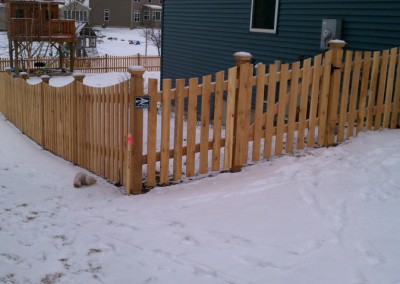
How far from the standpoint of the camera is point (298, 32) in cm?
1130

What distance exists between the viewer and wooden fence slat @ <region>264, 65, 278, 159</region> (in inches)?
270

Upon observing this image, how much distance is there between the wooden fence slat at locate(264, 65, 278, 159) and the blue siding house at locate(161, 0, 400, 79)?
324 cm

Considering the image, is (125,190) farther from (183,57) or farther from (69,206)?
(183,57)

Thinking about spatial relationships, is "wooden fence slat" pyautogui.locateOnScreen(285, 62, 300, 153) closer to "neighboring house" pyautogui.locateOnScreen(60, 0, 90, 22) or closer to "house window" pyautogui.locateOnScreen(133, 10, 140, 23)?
"neighboring house" pyautogui.locateOnScreen(60, 0, 90, 22)

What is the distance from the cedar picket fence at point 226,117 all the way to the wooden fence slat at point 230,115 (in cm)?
1

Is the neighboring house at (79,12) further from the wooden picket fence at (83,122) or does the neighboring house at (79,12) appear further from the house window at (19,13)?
the wooden picket fence at (83,122)

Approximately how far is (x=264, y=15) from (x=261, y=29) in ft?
1.24

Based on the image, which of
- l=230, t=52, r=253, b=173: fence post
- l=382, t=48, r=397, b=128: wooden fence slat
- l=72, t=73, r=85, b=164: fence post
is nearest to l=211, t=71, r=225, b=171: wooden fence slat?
l=230, t=52, r=253, b=173: fence post

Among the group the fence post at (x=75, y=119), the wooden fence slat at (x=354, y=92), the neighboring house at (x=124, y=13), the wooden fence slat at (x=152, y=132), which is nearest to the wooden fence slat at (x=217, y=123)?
the wooden fence slat at (x=152, y=132)

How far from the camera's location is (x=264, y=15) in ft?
41.4

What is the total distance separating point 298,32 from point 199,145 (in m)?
5.74

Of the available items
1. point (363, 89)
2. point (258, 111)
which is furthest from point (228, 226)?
point (363, 89)

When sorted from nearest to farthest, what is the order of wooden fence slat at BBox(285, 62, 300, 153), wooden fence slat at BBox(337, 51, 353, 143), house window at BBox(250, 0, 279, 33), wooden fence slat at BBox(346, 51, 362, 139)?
wooden fence slat at BBox(285, 62, 300, 153), wooden fence slat at BBox(337, 51, 353, 143), wooden fence slat at BBox(346, 51, 362, 139), house window at BBox(250, 0, 279, 33)

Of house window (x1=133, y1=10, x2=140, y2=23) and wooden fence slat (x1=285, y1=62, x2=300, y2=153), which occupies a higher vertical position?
house window (x1=133, y1=10, x2=140, y2=23)
